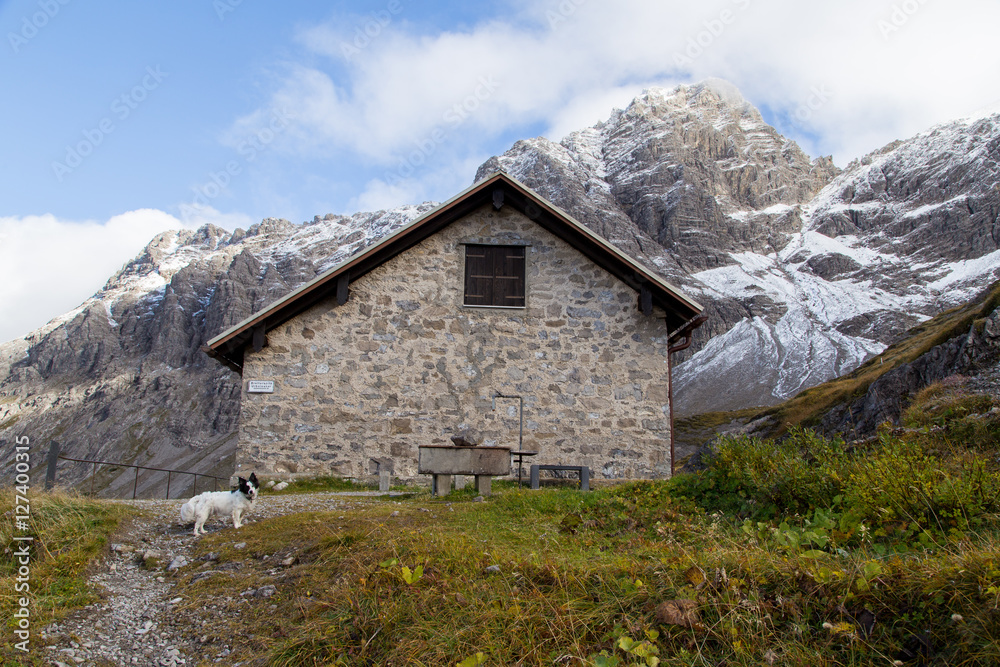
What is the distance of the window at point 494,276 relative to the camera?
1413 cm

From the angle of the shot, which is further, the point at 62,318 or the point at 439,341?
the point at 62,318

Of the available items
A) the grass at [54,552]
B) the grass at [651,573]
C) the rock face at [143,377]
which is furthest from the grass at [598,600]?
the rock face at [143,377]

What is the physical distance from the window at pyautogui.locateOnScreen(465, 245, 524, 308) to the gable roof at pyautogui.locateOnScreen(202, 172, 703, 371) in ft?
3.08

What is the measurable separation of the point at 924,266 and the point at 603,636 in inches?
7086

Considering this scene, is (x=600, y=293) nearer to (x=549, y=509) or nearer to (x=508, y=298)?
(x=508, y=298)

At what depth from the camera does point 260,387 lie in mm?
13117

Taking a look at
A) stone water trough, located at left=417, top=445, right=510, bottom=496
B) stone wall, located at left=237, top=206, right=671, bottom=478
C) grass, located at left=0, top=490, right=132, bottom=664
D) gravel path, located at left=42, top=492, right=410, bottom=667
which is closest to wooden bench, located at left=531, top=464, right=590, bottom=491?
stone wall, located at left=237, top=206, right=671, bottom=478

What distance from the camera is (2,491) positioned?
6945 mm

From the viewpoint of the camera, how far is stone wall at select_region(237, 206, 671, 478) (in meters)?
13.1

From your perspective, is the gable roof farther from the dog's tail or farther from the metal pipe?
the dog's tail

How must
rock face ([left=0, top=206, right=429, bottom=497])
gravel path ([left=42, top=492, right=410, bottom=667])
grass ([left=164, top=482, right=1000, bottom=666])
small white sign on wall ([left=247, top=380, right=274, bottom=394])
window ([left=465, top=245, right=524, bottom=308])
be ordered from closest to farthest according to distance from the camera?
grass ([left=164, top=482, right=1000, bottom=666]) → gravel path ([left=42, top=492, right=410, bottom=667]) → small white sign on wall ([left=247, top=380, right=274, bottom=394]) → window ([left=465, top=245, right=524, bottom=308]) → rock face ([left=0, top=206, right=429, bottom=497])

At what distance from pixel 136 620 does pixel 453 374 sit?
30.0 feet

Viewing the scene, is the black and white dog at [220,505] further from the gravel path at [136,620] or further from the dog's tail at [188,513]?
the gravel path at [136,620]

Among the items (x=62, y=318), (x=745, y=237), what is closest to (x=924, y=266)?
(x=745, y=237)
